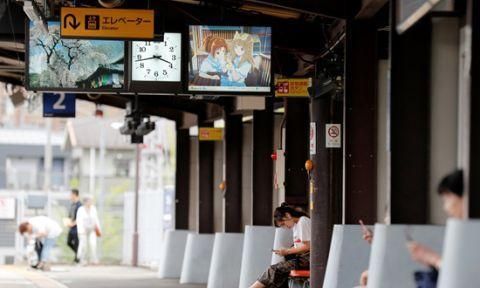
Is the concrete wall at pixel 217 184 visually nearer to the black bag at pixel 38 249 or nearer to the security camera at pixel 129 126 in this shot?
the security camera at pixel 129 126

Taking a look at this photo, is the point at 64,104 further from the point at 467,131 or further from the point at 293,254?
the point at 467,131

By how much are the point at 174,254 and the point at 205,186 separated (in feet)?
7.64

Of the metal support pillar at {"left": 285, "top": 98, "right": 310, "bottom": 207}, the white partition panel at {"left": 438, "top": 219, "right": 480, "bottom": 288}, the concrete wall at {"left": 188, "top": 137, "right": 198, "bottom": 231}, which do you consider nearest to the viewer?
the white partition panel at {"left": 438, "top": 219, "right": 480, "bottom": 288}

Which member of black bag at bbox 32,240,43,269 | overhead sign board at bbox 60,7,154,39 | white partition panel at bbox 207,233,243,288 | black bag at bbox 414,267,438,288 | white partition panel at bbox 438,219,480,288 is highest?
overhead sign board at bbox 60,7,154,39

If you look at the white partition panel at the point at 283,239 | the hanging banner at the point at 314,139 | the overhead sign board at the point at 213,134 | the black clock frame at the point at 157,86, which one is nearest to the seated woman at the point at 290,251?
the hanging banner at the point at 314,139

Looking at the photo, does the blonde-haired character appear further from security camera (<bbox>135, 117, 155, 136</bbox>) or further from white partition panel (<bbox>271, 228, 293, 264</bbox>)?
security camera (<bbox>135, 117, 155, 136</bbox>)

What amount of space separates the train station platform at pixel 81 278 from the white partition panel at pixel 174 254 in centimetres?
33

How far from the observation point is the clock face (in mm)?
17203

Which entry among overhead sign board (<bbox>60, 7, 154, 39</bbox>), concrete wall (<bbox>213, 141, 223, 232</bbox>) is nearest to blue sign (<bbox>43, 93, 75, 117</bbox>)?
concrete wall (<bbox>213, 141, 223, 232</bbox>)

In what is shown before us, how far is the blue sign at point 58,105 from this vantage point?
76.2 ft

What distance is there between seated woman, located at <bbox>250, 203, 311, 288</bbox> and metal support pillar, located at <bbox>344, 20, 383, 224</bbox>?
2.29 m

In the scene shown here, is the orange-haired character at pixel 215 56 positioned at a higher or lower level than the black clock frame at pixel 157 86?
higher

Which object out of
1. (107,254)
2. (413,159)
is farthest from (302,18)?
(107,254)

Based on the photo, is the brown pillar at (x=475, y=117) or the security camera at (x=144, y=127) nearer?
the brown pillar at (x=475, y=117)
